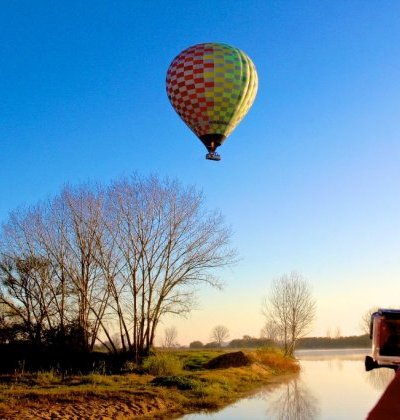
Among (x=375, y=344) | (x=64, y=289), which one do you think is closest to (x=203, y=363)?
(x=64, y=289)

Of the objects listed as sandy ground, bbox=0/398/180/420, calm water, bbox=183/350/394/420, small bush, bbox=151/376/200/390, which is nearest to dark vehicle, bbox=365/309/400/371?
calm water, bbox=183/350/394/420

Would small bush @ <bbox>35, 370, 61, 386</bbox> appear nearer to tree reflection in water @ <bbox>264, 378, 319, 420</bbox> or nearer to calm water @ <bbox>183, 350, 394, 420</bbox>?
calm water @ <bbox>183, 350, 394, 420</bbox>

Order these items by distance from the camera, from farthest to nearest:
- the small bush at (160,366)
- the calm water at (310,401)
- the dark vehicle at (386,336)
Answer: the small bush at (160,366), the calm water at (310,401), the dark vehicle at (386,336)

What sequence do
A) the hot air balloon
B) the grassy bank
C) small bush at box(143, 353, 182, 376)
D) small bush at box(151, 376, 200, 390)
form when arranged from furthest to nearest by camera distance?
small bush at box(143, 353, 182, 376)
the hot air balloon
small bush at box(151, 376, 200, 390)
the grassy bank

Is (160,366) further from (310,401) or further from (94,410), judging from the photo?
(94,410)

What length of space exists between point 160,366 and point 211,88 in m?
15.2

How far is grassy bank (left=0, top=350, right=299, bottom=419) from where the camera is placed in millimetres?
17031

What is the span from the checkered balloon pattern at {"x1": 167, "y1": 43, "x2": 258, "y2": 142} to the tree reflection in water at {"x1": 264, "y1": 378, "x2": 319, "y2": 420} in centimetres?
1270

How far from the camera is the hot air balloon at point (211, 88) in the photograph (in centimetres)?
2477

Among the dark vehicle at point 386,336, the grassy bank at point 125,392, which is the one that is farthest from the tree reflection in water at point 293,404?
the dark vehicle at point 386,336

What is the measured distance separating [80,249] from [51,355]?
6985 mm

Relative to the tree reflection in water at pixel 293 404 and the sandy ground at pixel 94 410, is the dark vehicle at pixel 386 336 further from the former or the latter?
the tree reflection in water at pixel 293 404

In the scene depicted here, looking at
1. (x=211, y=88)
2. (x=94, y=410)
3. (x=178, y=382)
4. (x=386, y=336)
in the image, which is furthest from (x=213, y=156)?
(x=386, y=336)

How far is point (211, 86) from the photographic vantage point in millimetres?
24688
